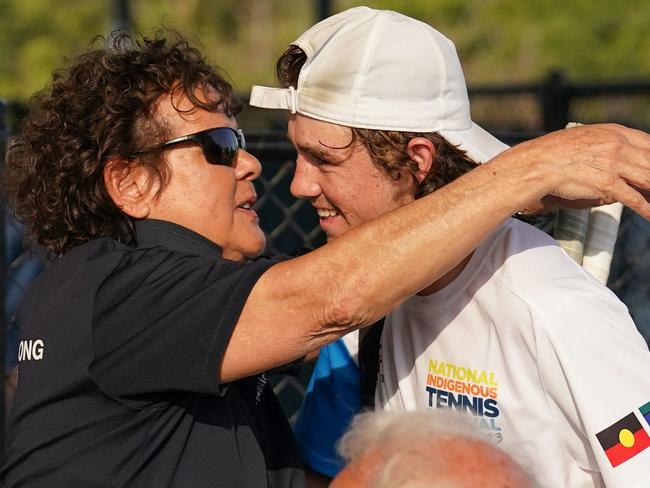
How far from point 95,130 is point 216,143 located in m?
0.28

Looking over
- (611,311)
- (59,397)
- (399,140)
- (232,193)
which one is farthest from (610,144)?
(59,397)

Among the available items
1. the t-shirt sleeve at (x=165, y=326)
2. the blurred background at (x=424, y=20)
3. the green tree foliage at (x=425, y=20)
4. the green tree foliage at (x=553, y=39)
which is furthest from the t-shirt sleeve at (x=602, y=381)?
the green tree foliage at (x=553, y=39)

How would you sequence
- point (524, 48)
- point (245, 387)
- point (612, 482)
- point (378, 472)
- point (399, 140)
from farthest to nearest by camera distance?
point (524, 48), point (245, 387), point (399, 140), point (612, 482), point (378, 472)

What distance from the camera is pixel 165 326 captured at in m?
2.20

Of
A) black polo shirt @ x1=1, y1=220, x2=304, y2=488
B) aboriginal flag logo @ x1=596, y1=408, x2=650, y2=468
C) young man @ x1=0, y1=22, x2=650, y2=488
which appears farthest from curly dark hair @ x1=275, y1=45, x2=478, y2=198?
aboriginal flag logo @ x1=596, y1=408, x2=650, y2=468

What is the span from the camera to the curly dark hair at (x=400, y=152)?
245 cm

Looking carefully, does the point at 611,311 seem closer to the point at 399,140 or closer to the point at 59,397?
the point at 399,140

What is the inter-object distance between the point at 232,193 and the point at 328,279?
1.91ft

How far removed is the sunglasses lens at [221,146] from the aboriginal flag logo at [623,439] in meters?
1.07

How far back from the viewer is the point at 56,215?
259 cm

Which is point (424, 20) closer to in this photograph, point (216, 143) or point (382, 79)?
point (216, 143)

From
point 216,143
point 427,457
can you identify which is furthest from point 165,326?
point 427,457

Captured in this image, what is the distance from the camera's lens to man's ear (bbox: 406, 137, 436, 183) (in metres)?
2.45

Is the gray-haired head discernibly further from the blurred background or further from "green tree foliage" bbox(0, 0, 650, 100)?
"green tree foliage" bbox(0, 0, 650, 100)
